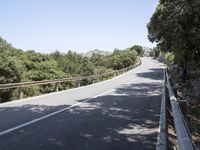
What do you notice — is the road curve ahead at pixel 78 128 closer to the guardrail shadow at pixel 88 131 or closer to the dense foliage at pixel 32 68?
the guardrail shadow at pixel 88 131

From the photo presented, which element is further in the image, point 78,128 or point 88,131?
point 78,128

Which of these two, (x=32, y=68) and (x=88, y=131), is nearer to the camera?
(x=88, y=131)

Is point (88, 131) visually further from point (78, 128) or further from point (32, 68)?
point (32, 68)

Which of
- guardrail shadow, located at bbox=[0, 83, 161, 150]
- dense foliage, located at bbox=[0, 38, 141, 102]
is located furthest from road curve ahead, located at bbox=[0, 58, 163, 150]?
dense foliage, located at bbox=[0, 38, 141, 102]

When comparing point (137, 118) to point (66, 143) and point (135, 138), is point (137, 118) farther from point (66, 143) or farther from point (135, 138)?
point (66, 143)

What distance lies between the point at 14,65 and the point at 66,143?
36.8 m

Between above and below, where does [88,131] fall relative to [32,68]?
above

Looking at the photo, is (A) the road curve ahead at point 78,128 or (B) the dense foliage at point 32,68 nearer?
(A) the road curve ahead at point 78,128

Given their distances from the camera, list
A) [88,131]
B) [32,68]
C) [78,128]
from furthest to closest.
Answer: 1. [32,68]
2. [78,128]
3. [88,131]

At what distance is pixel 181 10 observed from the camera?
1656cm

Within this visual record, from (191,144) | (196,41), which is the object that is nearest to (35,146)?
(191,144)

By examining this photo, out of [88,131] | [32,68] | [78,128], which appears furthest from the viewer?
[32,68]

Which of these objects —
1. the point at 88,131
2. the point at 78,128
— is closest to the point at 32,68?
the point at 78,128

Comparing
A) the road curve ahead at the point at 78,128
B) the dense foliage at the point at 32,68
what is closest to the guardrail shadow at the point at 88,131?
the road curve ahead at the point at 78,128
